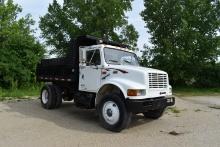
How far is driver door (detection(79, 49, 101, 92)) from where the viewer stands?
1092cm

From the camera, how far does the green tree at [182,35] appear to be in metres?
29.6

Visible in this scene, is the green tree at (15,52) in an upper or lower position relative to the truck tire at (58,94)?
upper

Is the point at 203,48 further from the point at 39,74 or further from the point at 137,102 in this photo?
the point at 137,102

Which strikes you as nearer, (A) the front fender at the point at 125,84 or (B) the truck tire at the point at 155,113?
(A) the front fender at the point at 125,84

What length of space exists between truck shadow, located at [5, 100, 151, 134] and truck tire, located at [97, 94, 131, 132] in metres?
0.25

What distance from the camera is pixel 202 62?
30.2m

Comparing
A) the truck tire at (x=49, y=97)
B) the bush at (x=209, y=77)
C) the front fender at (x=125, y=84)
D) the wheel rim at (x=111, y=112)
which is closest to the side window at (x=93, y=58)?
the front fender at (x=125, y=84)

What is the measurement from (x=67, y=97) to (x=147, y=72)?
447 centimetres

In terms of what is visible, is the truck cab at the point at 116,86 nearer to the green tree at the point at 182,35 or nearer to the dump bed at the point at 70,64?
the dump bed at the point at 70,64

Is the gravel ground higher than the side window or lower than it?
lower

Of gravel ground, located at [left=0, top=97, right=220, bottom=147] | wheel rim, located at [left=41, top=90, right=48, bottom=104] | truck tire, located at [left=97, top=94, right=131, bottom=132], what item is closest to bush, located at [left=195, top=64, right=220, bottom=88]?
gravel ground, located at [left=0, top=97, right=220, bottom=147]

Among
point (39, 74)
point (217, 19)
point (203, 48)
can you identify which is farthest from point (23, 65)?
point (217, 19)

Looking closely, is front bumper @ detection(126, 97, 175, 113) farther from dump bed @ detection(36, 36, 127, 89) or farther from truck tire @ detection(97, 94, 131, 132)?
dump bed @ detection(36, 36, 127, 89)

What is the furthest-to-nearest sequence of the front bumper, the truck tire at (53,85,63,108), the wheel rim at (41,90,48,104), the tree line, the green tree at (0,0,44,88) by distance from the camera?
the tree line
the green tree at (0,0,44,88)
the wheel rim at (41,90,48,104)
the truck tire at (53,85,63,108)
the front bumper
